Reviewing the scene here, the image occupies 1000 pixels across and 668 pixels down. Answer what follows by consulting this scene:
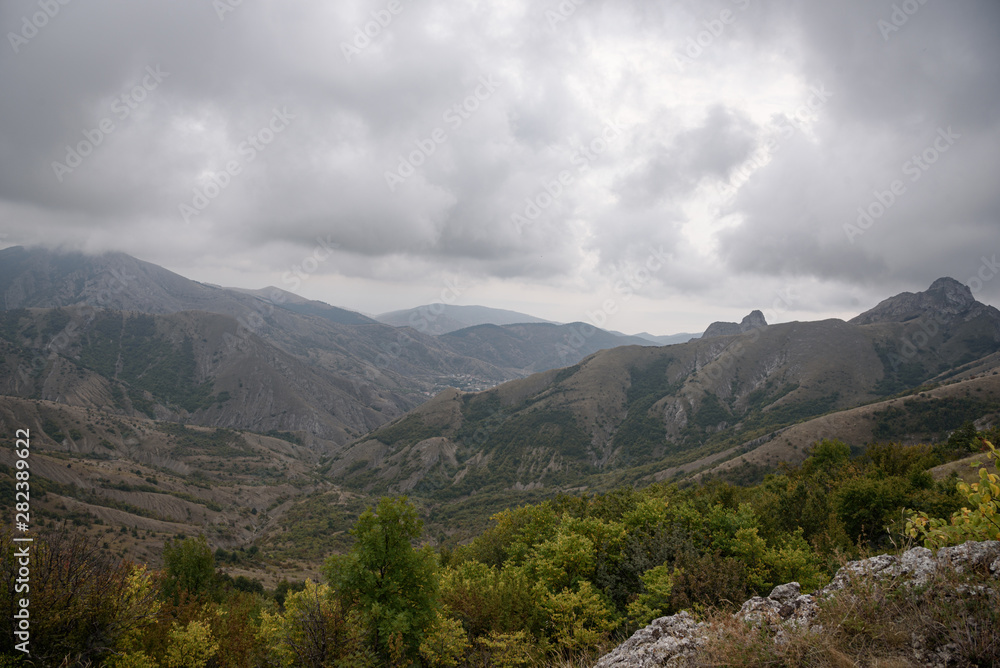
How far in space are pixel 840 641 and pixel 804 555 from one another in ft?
73.9

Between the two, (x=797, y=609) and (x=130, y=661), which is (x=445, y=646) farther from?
(x=797, y=609)

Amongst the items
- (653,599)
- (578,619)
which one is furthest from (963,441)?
(578,619)

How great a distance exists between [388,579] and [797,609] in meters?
18.6

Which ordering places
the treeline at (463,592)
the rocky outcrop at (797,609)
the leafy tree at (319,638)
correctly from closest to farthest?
the rocky outcrop at (797,609), the treeline at (463,592), the leafy tree at (319,638)

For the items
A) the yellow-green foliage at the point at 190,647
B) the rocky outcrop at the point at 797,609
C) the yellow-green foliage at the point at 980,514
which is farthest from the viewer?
the yellow-green foliage at the point at 190,647

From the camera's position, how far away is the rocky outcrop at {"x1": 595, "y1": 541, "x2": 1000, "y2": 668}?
26.5ft

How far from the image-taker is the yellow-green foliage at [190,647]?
23.4 metres

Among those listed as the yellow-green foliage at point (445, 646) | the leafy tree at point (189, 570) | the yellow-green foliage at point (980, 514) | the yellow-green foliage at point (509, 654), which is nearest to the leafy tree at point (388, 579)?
the yellow-green foliage at point (445, 646)

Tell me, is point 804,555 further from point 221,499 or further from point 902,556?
point 221,499

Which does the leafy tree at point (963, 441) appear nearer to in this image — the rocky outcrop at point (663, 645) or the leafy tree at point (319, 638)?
the rocky outcrop at point (663, 645)

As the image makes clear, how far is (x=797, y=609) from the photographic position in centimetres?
1003

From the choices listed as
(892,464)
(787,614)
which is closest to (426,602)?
(787,614)

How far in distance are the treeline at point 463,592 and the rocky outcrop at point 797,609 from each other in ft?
2.59

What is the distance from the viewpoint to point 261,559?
346 feet
